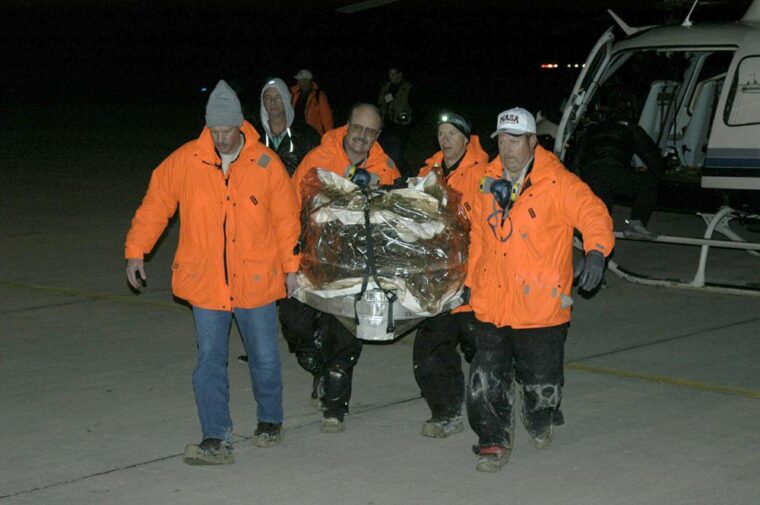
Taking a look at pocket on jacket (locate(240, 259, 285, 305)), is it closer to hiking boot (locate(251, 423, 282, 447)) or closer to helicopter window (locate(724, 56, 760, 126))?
hiking boot (locate(251, 423, 282, 447))

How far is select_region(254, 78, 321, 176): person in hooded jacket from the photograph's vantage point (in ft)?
23.9

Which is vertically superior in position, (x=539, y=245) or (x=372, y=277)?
(x=539, y=245)

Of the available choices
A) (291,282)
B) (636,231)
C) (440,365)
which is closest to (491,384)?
(440,365)

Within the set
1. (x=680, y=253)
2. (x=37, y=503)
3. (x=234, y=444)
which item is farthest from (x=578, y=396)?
(x=680, y=253)

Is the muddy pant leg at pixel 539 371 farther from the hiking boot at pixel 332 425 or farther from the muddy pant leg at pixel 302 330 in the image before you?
the muddy pant leg at pixel 302 330

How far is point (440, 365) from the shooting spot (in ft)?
20.4

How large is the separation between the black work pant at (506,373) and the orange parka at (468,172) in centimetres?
67

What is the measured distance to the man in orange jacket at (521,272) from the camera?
18.5 ft

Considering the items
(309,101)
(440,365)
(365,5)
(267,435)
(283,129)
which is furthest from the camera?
(309,101)

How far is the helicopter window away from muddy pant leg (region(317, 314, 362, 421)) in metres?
5.17

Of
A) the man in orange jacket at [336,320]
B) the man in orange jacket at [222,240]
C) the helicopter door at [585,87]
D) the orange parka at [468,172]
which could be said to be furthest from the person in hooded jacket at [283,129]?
the helicopter door at [585,87]

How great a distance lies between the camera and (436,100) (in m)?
35.2

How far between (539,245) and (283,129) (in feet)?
7.53

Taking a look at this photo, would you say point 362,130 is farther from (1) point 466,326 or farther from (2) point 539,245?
(2) point 539,245
